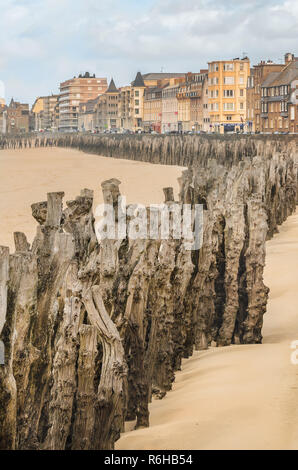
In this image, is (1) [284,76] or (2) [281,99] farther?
(1) [284,76]

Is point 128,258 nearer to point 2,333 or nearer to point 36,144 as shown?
point 2,333

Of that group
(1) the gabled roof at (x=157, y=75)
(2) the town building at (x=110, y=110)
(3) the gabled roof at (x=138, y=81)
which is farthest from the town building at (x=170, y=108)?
(2) the town building at (x=110, y=110)

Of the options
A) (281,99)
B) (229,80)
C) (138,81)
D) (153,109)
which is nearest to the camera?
(281,99)

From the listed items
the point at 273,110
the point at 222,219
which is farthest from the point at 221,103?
the point at 222,219

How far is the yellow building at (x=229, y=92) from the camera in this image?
11325 cm

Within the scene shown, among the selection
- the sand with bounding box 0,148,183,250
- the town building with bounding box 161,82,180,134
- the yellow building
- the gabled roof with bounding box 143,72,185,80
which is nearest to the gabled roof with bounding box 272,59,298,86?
the yellow building

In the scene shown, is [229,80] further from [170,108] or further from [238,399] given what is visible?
[238,399]

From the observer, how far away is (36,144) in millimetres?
96438

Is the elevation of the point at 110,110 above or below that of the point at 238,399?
above

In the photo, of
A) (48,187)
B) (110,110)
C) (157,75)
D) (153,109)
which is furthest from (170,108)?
(48,187)

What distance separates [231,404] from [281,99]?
256 feet

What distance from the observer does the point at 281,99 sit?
3211 inches
